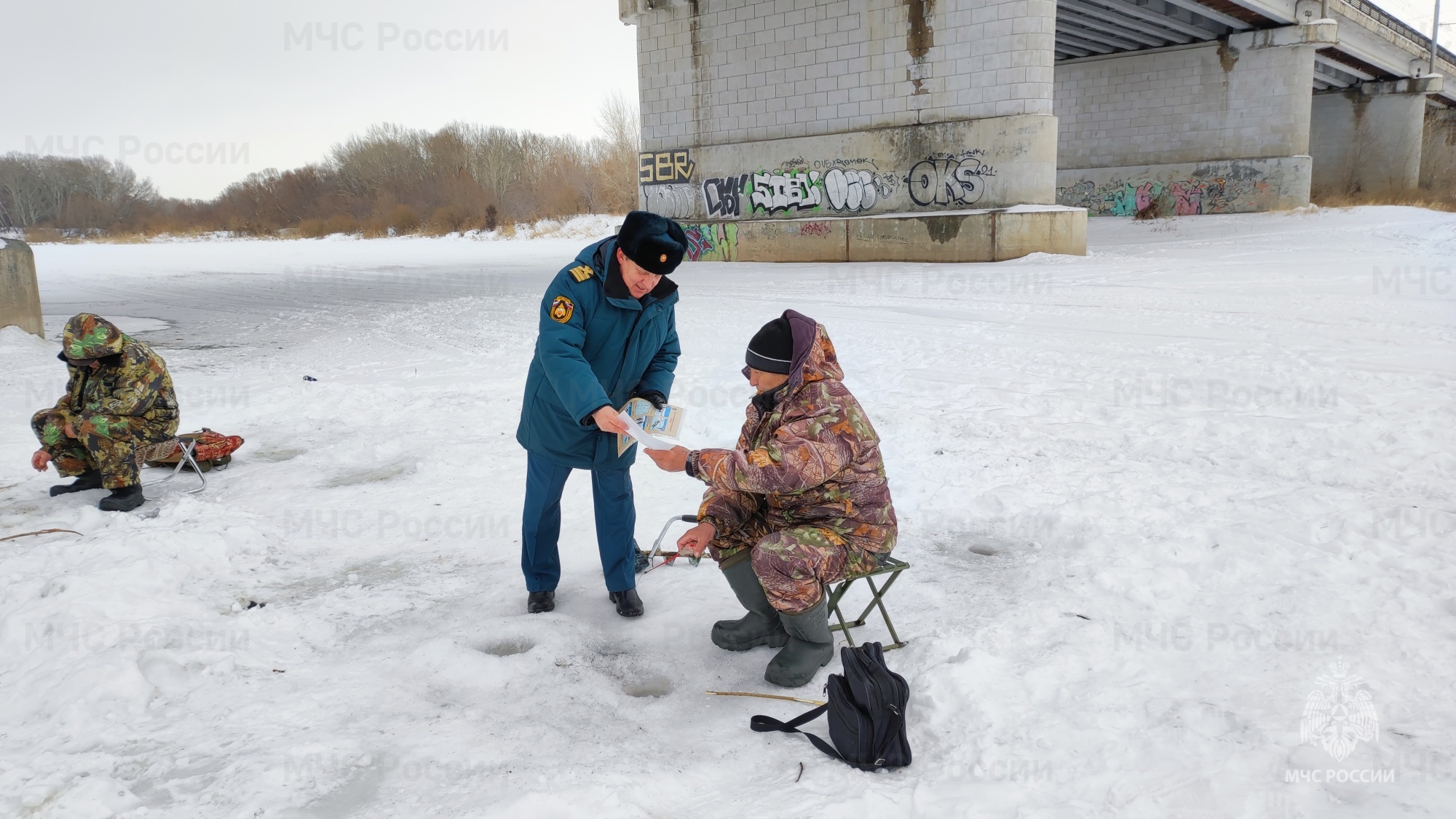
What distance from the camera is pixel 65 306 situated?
1652cm

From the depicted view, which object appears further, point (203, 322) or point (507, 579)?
point (203, 322)

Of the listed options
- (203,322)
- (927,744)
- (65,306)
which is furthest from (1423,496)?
(65,306)

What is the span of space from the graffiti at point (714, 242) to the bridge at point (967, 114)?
0.20 feet

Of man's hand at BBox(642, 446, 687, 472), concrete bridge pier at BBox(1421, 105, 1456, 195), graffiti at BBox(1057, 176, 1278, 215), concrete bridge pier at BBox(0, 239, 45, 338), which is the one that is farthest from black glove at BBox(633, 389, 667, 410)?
concrete bridge pier at BBox(1421, 105, 1456, 195)

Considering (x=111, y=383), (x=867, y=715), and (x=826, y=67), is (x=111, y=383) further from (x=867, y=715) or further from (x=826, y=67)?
(x=826, y=67)

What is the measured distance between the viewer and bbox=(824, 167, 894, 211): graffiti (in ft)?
62.4

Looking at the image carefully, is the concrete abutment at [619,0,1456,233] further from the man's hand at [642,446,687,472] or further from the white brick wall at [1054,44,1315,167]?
the man's hand at [642,446,687,472]

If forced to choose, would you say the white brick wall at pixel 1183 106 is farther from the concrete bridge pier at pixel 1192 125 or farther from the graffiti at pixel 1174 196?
the graffiti at pixel 1174 196

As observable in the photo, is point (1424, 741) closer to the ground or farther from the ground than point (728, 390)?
closer to the ground

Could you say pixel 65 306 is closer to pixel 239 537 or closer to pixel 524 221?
pixel 239 537

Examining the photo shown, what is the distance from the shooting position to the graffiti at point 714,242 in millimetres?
21312

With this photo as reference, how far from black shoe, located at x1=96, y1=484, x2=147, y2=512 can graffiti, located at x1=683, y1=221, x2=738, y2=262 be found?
16.4 meters

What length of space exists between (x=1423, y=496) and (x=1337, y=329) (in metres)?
4.99

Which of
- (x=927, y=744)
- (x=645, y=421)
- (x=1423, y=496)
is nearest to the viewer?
(x=927, y=744)
